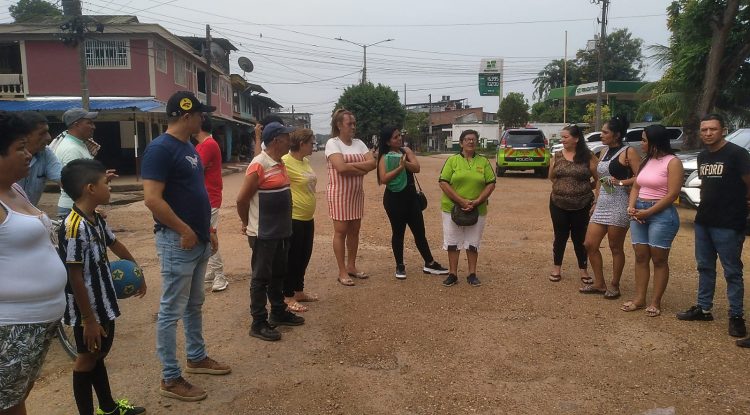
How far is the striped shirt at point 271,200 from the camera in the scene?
4.28 metres

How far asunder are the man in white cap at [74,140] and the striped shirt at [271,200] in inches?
57.4

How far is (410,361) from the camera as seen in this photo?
3949 mm

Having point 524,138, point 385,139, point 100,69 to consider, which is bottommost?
point 385,139

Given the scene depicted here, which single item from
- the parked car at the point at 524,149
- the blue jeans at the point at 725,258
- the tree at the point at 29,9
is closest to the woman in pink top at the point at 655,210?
the blue jeans at the point at 725,258

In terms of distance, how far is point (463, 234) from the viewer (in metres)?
5.87

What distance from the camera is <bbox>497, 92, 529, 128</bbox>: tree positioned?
46.3 m

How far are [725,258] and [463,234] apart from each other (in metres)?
2.37

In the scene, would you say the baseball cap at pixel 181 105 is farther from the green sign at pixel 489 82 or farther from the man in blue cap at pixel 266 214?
the green sign at pixel 489 82

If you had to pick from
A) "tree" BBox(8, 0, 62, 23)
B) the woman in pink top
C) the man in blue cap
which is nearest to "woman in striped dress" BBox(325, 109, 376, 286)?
the man in blue cap

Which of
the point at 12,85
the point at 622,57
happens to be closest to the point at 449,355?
the point at 12,85

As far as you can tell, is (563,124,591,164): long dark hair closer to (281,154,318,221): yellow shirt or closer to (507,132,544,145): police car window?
(281,154,318,221): yellow shirt

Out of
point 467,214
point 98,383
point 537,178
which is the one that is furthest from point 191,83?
point 98,383

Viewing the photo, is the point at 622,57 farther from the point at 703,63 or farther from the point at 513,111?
the point at 703,63

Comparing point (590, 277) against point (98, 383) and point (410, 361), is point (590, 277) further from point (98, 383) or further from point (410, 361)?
point (98, 383)
